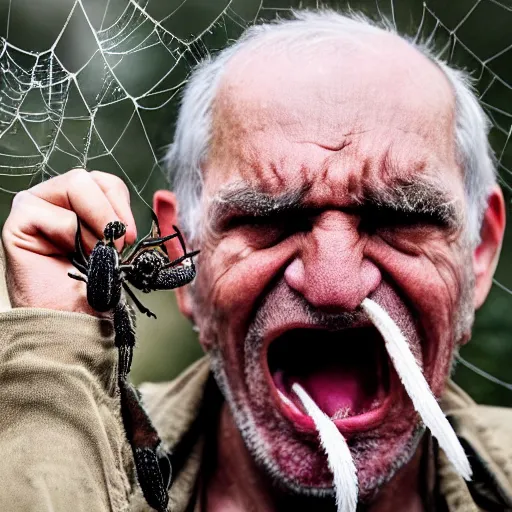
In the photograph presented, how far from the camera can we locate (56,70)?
102cm

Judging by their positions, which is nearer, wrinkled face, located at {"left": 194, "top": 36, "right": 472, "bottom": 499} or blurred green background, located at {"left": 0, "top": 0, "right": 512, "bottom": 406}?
wrinkled face, located at {"left": 194, "top": 36, "right": 472, "bottom": 499}

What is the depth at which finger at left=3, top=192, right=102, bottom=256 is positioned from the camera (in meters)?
0.89

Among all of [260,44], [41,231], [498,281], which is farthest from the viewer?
[498,281]

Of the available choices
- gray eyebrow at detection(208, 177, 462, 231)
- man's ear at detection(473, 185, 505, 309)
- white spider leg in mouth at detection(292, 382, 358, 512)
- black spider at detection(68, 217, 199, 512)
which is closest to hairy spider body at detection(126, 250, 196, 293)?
black spider at detection(68, 217, 199, 512)

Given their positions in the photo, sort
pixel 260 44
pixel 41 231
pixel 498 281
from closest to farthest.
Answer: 1. pixel 41 231
2. pixel 260 44
3. pixel 498 281

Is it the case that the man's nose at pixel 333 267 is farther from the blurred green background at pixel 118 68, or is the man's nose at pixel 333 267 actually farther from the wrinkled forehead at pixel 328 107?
the blurred green background at pixel 118 68

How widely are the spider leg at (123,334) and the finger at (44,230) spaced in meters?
0.08

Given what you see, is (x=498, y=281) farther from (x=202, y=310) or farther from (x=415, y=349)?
(x=202, y=310)

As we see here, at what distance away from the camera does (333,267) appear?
90cm

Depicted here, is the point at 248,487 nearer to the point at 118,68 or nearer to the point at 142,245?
the point at 142,245

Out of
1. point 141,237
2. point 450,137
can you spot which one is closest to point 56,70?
point 141,237

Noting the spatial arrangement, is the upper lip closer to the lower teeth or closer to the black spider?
the lower teeth

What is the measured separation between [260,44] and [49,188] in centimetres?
32

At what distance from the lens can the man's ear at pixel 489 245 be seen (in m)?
1.04
